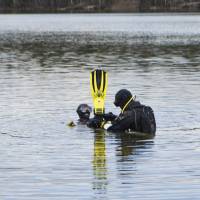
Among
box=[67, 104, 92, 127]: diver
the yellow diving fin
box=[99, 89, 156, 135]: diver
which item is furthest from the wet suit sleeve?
box=[67, 104, 92, 127]: diver

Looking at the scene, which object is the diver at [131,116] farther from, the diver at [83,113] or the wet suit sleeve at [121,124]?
the diver at [83,113]

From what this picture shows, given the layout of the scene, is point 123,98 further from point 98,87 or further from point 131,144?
point 98,87

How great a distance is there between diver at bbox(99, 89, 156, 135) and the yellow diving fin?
77 cm

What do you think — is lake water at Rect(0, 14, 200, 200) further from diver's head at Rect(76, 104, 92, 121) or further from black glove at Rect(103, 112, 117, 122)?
diver's head at Rect(76, 104, 92, 121)

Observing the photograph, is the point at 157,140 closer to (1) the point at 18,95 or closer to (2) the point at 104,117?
(2) the point at 104,117

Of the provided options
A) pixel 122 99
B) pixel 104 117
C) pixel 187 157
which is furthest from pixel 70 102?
pixel 187 157

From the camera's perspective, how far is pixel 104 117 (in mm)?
21656

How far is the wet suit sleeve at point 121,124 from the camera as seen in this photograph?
2027 cm

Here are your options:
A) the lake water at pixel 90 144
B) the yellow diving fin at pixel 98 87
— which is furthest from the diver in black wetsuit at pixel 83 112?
the yellow diving fin at pixel 98 87

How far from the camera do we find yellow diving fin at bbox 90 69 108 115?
2125cm

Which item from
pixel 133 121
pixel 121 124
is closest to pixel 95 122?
pixel 121 124

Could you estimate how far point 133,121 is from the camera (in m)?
20.2

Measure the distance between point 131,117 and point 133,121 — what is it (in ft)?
0.48

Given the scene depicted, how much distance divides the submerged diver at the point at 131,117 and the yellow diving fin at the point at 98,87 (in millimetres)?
535
